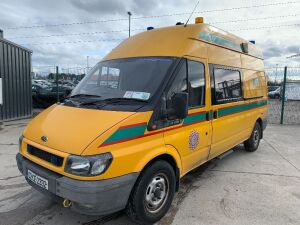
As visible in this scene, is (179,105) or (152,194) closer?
(179,105)

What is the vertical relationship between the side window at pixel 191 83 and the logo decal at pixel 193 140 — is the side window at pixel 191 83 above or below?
above

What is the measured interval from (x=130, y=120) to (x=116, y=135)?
0.25 meters

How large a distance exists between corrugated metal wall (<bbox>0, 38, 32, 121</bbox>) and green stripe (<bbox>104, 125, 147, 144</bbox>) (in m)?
9.67

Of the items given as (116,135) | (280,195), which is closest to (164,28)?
(116,135)

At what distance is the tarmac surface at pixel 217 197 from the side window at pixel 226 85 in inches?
58.3

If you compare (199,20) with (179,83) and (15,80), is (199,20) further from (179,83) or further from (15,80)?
(15,80)

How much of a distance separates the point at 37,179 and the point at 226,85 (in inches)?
140

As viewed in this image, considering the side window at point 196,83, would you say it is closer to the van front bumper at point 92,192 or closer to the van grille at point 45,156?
the van front bumper at point 92,192

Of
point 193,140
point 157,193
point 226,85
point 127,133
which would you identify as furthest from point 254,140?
point 127,133

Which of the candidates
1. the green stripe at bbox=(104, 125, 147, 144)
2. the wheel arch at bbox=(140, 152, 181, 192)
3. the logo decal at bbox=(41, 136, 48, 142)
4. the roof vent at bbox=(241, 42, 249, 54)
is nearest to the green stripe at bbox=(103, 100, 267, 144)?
the green stripe at bbox=(104, 125, 147, 144)

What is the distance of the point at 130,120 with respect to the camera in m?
3.22

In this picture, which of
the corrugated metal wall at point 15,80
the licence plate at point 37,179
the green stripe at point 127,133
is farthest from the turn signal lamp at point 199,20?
the corrugated metal wall at point 15,80

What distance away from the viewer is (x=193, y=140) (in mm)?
4230

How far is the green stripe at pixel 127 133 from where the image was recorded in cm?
307
